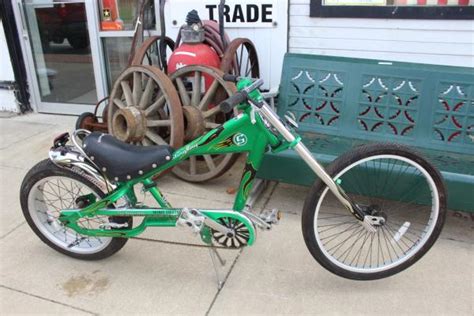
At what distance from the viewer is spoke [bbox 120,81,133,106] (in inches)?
142

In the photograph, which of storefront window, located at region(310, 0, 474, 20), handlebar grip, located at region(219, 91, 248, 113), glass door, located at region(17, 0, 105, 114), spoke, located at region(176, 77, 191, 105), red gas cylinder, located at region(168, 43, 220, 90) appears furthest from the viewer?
glass door, located at region(17, 0, 105, 114)

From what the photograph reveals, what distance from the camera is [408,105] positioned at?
10.6ft

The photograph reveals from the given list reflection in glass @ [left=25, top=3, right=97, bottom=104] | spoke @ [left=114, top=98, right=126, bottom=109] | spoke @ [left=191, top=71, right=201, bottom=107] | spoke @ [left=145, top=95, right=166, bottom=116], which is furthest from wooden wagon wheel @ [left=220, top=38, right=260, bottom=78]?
reflection in glass @ [left=25, top=3, right=97, bottom=104]

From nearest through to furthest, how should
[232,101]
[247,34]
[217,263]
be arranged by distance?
[232,101] → [217,263] → [247,34]

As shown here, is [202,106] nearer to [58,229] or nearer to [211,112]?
[211,112]

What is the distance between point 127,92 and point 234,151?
65.6 inches

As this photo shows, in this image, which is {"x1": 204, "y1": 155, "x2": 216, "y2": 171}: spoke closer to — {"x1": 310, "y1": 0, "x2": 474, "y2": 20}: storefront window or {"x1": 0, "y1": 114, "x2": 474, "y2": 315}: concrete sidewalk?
{"x1": 0, "y1": 114, "x2": 474, "y2": 315}: concrete sidewalk

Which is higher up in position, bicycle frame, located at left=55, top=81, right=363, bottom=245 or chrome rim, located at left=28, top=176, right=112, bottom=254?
bicycle frame, located at left=55, top=81, right=363, bottom=245

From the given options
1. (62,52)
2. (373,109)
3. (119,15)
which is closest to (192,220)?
(373,109)

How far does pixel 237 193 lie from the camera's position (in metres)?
2.42

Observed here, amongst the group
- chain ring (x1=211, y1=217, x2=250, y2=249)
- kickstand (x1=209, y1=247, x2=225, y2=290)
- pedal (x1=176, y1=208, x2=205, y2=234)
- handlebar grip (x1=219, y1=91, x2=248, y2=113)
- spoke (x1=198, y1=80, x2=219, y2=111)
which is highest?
handlebar grip (x1=219, y1=91, x2=248, y2=113)

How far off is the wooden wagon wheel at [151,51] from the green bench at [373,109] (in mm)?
1239

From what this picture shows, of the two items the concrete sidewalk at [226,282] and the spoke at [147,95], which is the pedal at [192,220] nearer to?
the concrete sidewalk at [226,282]

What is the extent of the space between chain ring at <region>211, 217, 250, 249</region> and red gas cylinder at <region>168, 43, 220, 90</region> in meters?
1.65
